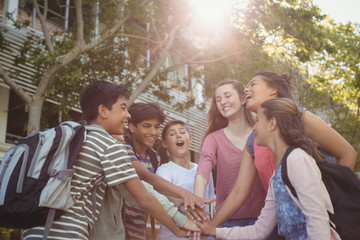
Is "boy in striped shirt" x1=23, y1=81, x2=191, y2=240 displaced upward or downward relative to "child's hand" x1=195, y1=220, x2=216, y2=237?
upward

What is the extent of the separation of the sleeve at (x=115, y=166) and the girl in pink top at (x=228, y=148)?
1279 millimetres

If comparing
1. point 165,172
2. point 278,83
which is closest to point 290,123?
point 278,83

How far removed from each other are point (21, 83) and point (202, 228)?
9.04 metres

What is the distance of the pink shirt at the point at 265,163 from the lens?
11.8ft

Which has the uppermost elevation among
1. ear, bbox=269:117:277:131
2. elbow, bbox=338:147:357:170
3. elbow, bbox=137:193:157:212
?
ear, bbox=269:117:277:131

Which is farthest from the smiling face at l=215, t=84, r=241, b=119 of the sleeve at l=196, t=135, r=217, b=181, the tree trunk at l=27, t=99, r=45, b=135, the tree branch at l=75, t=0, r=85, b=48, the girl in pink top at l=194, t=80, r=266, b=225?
the tree branch at l=75, t=0, r=85, b=48

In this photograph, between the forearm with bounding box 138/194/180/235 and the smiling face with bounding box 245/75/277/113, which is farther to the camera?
the smiling face with bounding box 245/75/277/113

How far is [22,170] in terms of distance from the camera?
2828 mm

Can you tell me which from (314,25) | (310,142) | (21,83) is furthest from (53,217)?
(314,25)

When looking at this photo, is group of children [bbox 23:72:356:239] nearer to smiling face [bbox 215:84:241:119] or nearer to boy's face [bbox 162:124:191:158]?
smiling face [bbox 215:84:241:119]

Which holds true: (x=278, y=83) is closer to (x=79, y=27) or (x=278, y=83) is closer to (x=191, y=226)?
(x=191, y=226)

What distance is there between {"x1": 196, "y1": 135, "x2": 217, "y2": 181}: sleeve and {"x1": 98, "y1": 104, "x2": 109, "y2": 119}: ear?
118cm

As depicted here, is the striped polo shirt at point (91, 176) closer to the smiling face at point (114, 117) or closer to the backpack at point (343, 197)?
the smiling face at point (114, 117)

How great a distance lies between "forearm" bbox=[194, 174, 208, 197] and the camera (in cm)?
424
